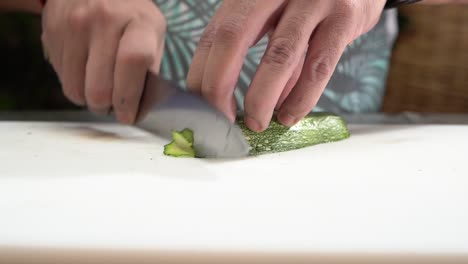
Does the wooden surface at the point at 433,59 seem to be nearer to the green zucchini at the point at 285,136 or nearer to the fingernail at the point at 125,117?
the green zucchini at the point at 285,136

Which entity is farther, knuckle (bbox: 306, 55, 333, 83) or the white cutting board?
knuckle (bbox: 306, 55, 333, 83)

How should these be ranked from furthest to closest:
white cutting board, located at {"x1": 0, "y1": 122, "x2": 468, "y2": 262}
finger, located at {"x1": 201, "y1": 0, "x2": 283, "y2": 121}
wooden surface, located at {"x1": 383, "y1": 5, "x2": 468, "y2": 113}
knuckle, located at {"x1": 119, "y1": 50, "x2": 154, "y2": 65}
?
wooden surface, located at {"x1": 383, "y1": 5, "x2": 468, "y2": 113} < knuckle, located at {"x1": 119, "y1": 50, "x2": 154, "y2": 65} < finger, located at {"x1": 201, "y1": 0, "x2": 283, "y2": 121} < white cutting board, located at {"x1": 0, "y1": 122, "x2": 468, "y2": 262}

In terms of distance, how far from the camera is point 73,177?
0.85 m

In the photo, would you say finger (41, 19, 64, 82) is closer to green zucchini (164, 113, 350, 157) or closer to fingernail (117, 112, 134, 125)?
fingernail (117, 112, 134, 125)

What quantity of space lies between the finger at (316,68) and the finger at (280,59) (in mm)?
36

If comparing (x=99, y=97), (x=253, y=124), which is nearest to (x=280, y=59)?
(x=253, y=124)

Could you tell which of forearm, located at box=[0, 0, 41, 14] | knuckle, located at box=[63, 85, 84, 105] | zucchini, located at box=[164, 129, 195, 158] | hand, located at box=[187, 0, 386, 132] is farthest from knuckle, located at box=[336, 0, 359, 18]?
forearm, located at box=[0, 0, 41, 14]

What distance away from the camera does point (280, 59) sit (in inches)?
37.3

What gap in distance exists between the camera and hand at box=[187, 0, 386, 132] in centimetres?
95

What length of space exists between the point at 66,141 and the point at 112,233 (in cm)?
52

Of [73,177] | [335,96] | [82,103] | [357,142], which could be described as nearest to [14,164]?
[73,177]

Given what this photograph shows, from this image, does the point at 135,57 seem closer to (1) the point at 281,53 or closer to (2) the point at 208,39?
(2) the point at 208,39

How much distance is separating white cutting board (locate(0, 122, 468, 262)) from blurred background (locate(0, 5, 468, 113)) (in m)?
1.11

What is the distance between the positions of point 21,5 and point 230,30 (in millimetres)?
1182
